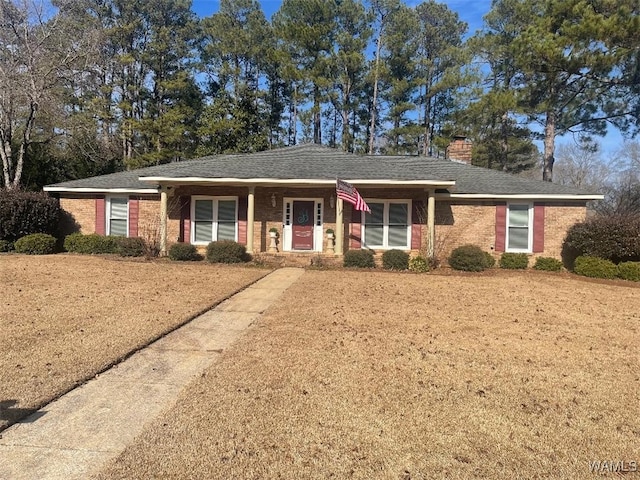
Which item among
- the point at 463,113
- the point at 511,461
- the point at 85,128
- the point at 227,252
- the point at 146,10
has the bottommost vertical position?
the point at 511,461

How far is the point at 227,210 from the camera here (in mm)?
15797

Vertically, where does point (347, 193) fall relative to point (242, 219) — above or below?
above

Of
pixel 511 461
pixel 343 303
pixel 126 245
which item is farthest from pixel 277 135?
pixel 511 461

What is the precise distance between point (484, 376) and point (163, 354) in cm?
350

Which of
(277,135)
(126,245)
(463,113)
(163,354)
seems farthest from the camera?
(277,135)

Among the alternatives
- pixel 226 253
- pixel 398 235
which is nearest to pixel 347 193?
pixel 398 235

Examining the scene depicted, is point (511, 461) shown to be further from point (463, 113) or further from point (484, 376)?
point (463, 113)

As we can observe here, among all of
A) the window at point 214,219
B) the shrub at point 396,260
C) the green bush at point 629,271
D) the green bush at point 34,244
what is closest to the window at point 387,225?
the shrub at point 396,260

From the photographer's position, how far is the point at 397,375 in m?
4.48

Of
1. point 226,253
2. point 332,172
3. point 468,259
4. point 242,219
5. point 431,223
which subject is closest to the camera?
point 468,259

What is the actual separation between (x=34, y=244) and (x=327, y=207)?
32.9 feet

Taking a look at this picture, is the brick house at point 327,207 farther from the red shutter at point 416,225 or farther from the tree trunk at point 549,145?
the tree trunk at point 549,145

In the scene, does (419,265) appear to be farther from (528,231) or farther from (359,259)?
(528,231)

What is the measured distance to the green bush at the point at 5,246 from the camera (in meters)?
15.1
